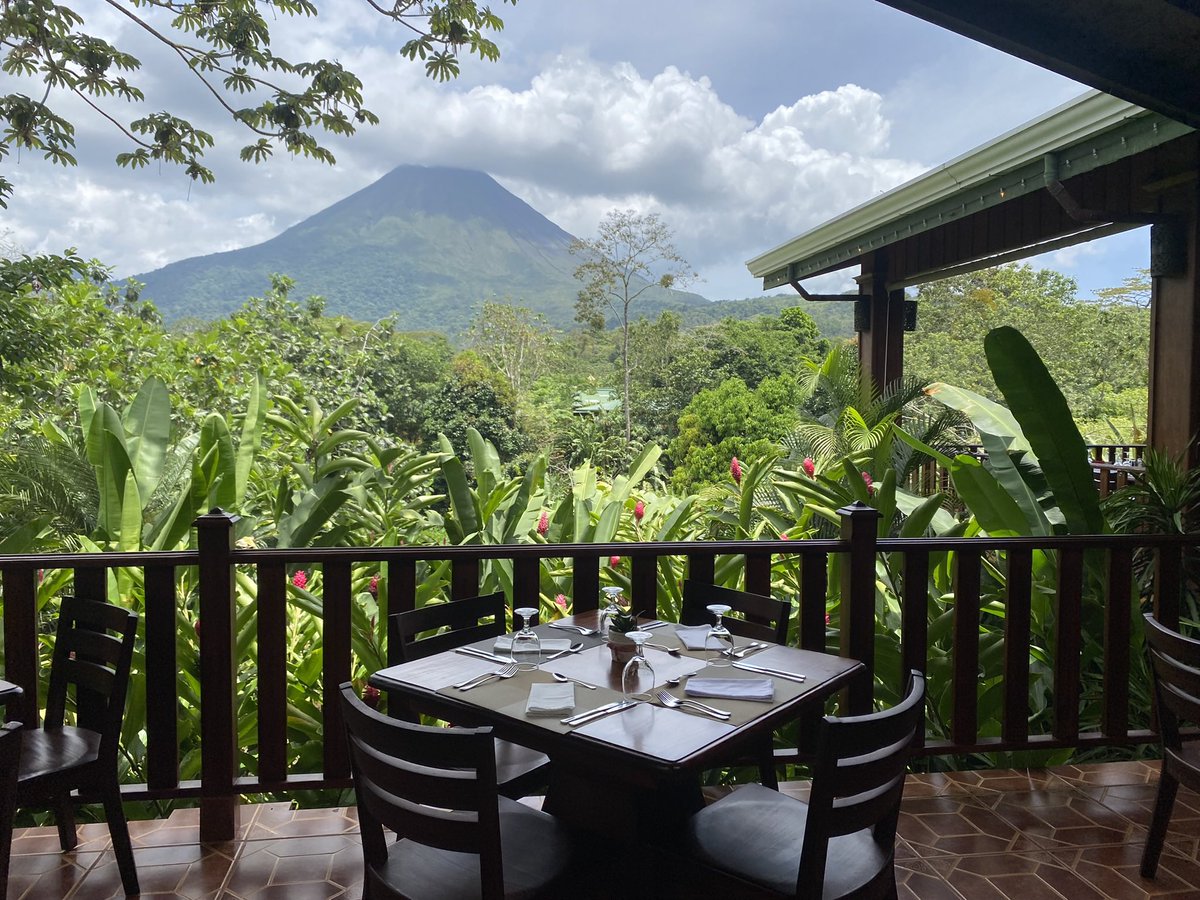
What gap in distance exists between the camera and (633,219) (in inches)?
875

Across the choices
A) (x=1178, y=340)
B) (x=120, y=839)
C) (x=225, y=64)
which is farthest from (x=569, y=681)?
(x=225, y=64)

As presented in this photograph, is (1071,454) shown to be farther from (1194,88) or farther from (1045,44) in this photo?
(1045,44)

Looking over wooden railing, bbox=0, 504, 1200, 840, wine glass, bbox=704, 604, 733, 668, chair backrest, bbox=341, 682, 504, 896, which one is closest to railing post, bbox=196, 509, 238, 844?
wooden railing, bbox=0, 504, 1200, 840

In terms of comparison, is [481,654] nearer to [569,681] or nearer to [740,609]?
[569,681]

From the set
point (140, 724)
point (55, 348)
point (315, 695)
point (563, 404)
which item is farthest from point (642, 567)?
point (563, 404)

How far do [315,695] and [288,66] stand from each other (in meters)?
5.23

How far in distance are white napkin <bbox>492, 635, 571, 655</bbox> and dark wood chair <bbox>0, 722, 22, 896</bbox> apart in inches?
42.8

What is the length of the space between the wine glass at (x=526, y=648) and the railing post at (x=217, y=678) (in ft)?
3.07

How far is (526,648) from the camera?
7.84 ft

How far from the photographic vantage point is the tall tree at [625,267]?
72.8 feet

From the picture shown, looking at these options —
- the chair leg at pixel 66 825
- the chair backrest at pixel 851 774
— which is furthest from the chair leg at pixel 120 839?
the chair backrest at pixel 851 774

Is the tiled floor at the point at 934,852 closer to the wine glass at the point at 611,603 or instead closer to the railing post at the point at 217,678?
the railing post at the point at 217,678

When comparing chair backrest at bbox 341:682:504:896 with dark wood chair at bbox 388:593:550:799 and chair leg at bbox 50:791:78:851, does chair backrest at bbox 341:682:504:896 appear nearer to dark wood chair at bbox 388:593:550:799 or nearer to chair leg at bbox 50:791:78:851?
dark wood chair at bbox 388:593:550:799

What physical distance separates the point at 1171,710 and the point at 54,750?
2979 mm
